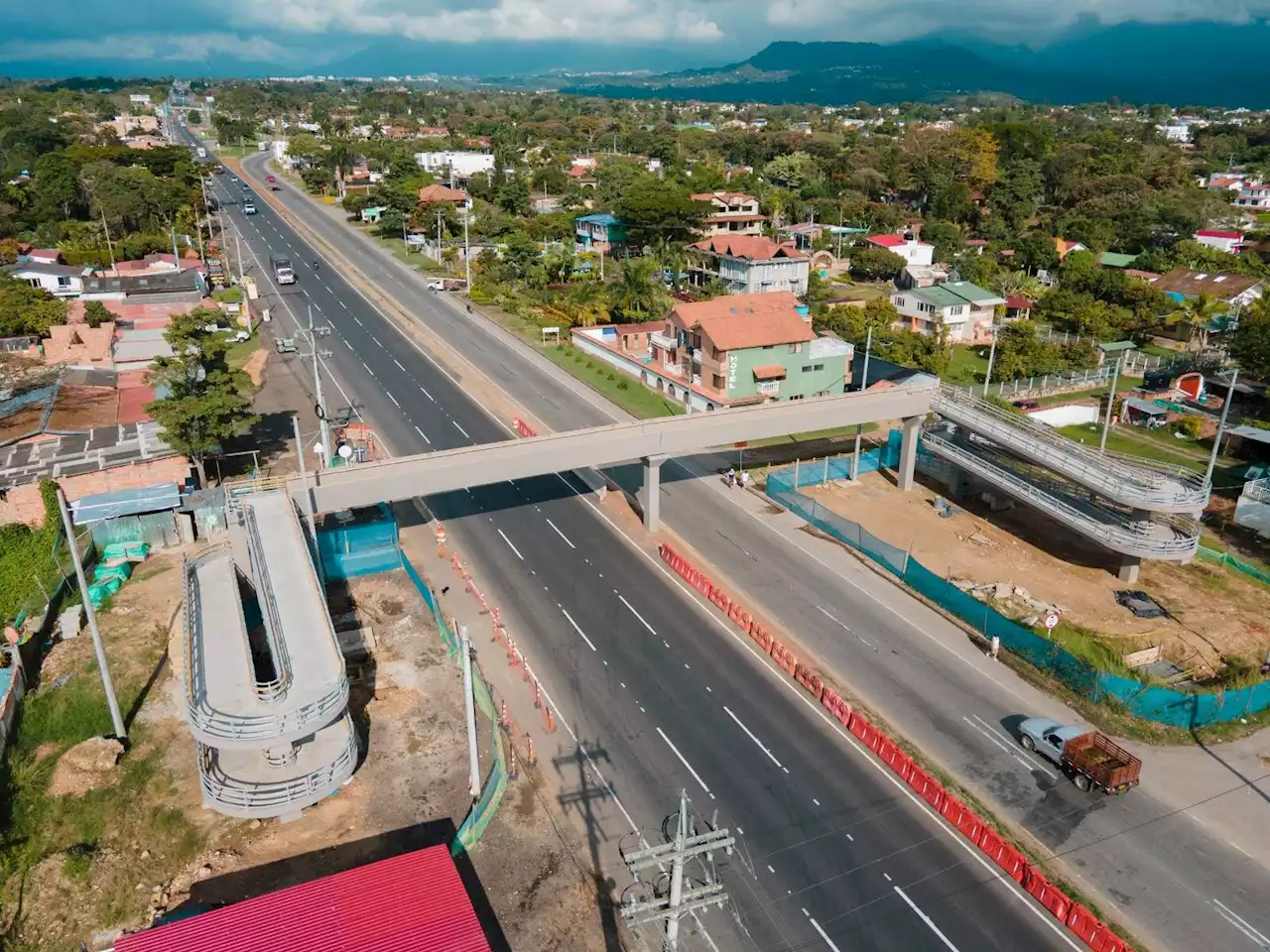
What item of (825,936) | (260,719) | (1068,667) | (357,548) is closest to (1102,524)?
(1068,667)

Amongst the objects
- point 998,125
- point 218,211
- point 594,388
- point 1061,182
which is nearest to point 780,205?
point 1061,182

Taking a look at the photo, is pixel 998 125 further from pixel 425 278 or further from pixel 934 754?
pixel 934 754

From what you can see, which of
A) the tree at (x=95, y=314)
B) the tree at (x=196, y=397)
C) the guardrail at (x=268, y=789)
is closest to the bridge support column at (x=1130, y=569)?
the guardrail at (x=268, y=789)

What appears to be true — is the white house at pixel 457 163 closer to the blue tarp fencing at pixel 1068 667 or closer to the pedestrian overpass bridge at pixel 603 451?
the pedestrian overpass bridge at pixel 603 451

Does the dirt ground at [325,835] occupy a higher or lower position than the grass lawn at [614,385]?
higher

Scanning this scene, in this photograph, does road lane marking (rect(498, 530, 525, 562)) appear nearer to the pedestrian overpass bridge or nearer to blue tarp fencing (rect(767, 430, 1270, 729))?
the pedestrian overpass bridge

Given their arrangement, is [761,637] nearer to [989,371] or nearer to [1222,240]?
[989,371]
